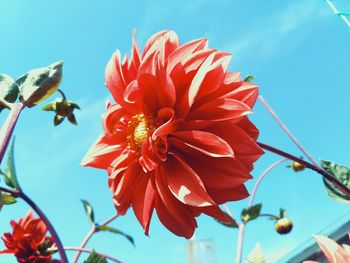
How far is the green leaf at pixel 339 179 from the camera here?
2.54 feet

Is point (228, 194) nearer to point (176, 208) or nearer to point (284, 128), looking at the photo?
point (176, 208)

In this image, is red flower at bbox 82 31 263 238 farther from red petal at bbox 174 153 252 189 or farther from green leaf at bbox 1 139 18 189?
green leaf at bbox 1 139 18 189

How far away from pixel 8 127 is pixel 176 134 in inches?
7.4

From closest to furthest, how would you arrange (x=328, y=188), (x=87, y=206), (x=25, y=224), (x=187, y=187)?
(x=187, y=187) → (x=328, y=188) → (x=87, y=206) → (x=25, y=224)

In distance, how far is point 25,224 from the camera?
3.90 feet

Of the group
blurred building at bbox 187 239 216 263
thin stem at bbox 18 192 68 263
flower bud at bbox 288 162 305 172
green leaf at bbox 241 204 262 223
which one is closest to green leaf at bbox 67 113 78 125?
thin stem at bbox 18 192 68 263

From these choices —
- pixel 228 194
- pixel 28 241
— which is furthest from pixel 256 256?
pixel 28 241

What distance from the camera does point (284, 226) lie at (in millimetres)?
1513

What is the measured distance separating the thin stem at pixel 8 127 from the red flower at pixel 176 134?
4.1 inches

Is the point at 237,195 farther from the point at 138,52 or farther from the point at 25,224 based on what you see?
the point at 25,224

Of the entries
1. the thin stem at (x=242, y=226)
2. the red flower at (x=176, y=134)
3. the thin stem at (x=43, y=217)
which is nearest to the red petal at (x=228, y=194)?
the red flower at (x=176, y=134)

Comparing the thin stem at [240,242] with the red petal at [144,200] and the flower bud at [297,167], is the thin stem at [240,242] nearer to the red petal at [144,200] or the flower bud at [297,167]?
the flower bud at [297,167]

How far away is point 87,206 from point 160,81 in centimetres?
60

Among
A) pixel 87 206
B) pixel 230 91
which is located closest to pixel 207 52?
pixel 230 91
